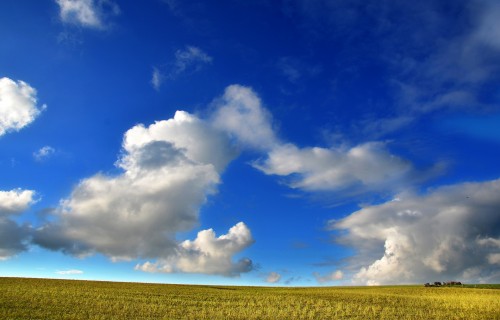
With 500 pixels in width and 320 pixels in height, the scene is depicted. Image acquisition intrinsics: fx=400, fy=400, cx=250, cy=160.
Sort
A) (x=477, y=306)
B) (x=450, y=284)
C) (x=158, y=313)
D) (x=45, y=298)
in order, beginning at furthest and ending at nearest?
(x=450, y=284), (x=477, y=306), (x=45, y=298), (x=158, y=313)

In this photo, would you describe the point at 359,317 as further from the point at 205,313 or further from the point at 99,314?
the point at 99,314

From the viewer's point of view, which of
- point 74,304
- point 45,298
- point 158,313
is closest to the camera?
point 158,313

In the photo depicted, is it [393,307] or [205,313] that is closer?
[205,313]

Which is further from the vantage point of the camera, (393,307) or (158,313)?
(393,307)

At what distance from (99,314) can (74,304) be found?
24.5 ft

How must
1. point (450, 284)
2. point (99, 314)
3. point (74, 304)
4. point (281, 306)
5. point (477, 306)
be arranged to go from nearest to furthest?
1. point (99, 314)
2. point (74, 304)
3. point (281, 306)
4. point (477, 306)
5. point (450, 284)

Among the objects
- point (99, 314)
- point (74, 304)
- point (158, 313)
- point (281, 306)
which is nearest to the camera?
point (99, 314)

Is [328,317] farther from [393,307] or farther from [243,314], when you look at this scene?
[393,307]

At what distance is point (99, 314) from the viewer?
33656mm

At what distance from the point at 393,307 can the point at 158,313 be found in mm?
29131

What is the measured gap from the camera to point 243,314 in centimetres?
3806

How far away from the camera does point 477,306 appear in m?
50.3

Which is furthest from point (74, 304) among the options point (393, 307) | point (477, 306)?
point (477, 306)

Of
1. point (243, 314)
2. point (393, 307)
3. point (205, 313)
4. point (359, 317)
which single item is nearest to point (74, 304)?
point (205, 313)
